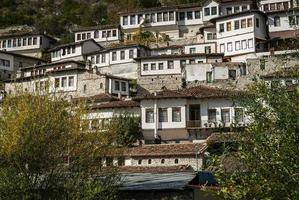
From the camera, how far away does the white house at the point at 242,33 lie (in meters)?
64.4

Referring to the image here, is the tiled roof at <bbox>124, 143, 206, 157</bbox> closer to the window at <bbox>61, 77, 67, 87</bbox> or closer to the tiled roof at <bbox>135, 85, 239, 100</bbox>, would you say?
the tiled roof at <bbox>135, 85, 239, 100</bbox>

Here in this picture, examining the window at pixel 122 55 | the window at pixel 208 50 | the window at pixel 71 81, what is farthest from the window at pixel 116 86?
the window at pixel 208 50

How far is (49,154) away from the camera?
16969 millimetres

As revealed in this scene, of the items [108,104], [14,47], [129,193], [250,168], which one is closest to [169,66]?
[108,104]

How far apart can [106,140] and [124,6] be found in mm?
96237

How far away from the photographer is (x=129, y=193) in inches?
826

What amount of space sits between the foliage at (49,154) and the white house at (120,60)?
2013 inches

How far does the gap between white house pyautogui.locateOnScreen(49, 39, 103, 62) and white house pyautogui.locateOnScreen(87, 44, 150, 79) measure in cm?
367

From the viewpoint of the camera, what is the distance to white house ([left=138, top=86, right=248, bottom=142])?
4750cm

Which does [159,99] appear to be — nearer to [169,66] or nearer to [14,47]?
[169,66]

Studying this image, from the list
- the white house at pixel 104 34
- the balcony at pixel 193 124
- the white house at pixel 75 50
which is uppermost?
the white house at pixel 104 34

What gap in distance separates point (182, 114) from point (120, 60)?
2543 cm

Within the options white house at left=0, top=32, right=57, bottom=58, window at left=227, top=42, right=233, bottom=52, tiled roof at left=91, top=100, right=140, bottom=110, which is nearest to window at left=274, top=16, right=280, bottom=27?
window at left=227, top=42, right=233, bottom=52

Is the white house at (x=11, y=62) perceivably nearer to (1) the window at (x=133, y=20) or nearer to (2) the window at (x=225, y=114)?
(1) the window at (x=133, y=20)
